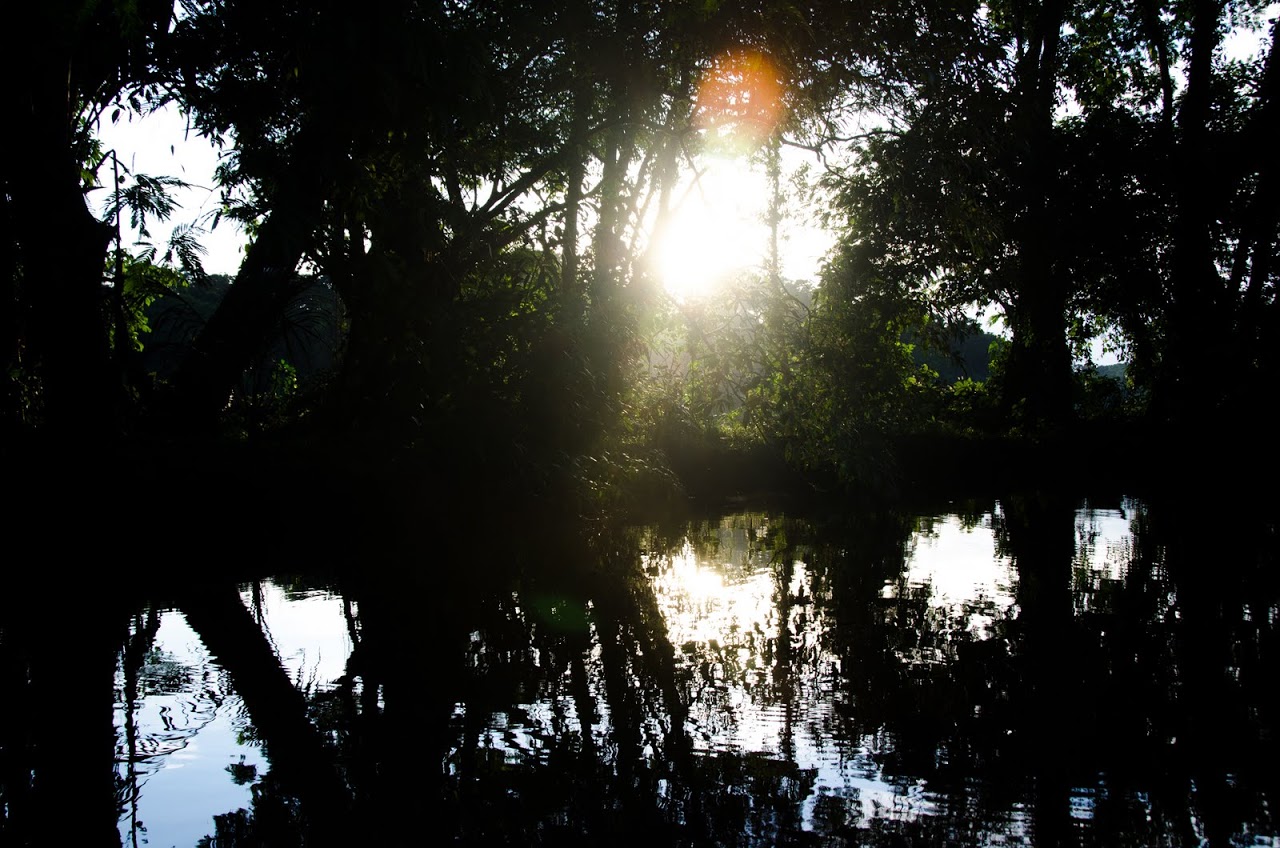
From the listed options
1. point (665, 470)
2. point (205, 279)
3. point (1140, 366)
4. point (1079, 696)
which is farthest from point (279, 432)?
point (1140, 366)

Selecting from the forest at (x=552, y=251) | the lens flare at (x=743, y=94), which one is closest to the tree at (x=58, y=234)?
the forest at (x=552, y=251)

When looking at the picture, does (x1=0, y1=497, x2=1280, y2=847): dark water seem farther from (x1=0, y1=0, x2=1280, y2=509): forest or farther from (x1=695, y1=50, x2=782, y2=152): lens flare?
(x1=695, y1=50, x2=782, y2=152): lens flare

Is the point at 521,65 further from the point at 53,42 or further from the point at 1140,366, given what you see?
the point at 1140,366

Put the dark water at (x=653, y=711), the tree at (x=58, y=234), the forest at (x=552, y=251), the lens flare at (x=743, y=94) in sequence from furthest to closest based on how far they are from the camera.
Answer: the lens flare at (x=743, y=94)
the tree at (x=58, y=234)
the forest at (x=552, y=251)
the dark water at (x=653, y=711)

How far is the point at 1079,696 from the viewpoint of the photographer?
495cm

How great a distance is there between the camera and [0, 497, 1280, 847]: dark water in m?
3.56

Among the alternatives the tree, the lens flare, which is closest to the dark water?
the tree

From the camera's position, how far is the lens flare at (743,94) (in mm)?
9727

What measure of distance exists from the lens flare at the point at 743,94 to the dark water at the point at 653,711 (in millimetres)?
4901

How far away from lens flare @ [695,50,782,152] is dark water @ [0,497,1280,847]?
4.90 meters

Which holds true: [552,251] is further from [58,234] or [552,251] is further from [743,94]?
[58,234]

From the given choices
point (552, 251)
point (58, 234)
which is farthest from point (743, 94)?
point (58, 234)

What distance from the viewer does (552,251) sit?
43.4ft

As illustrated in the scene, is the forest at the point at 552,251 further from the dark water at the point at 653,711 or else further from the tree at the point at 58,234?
the dark water at the point at 653,711
